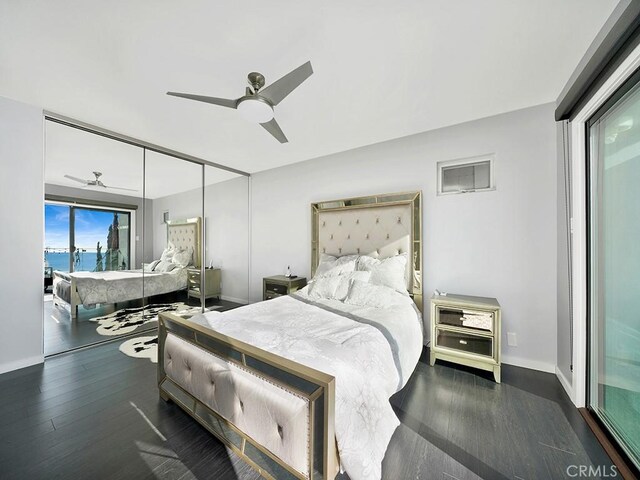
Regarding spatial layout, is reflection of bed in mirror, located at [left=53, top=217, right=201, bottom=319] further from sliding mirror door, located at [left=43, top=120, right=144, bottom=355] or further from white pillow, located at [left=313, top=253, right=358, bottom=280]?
white pillow, located at [left=313, top=253, right=358, bottom=280]

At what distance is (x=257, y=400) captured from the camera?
4.24 feet

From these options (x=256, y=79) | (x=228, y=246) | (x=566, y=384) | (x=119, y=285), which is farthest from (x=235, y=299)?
(x=566, y=384)

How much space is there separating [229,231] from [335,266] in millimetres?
2648

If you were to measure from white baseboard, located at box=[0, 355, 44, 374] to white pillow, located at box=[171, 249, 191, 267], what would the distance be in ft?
5.81

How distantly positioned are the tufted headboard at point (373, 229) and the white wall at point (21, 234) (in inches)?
128

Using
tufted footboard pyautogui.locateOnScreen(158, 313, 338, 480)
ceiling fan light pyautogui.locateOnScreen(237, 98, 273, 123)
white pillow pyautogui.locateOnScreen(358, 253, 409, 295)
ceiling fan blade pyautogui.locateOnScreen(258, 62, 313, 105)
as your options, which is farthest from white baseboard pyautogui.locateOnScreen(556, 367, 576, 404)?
ceiling fan light pyautogui.locateOnScreen(237, 98, 273, 123)

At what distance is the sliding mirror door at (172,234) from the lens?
3.65 meters

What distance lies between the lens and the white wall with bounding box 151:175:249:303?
15.1 ft

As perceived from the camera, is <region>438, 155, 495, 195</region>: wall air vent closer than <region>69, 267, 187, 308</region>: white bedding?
Yes

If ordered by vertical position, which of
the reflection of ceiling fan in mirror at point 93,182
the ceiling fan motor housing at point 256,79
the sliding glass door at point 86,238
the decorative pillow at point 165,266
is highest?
the ceiling fan motor housing at point 256,79

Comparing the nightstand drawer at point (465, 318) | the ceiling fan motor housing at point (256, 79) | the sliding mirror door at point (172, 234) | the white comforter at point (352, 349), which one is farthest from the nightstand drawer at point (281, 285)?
the ceiling fan motor housing at point (256, 79)

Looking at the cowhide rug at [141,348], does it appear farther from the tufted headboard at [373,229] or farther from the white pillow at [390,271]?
the white pillow at [390,271]

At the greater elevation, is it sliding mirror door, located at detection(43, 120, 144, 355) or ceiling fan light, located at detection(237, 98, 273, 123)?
ceiling fan light, located at detection(237, 98, 273, 123)

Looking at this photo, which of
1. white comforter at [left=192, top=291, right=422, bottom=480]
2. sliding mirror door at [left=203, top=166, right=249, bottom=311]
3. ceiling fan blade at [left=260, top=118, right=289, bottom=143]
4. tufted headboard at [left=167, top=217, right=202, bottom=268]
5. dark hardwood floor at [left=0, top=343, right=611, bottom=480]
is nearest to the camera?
white comforter at [left=192, top=291, right=422, bottom=480]
